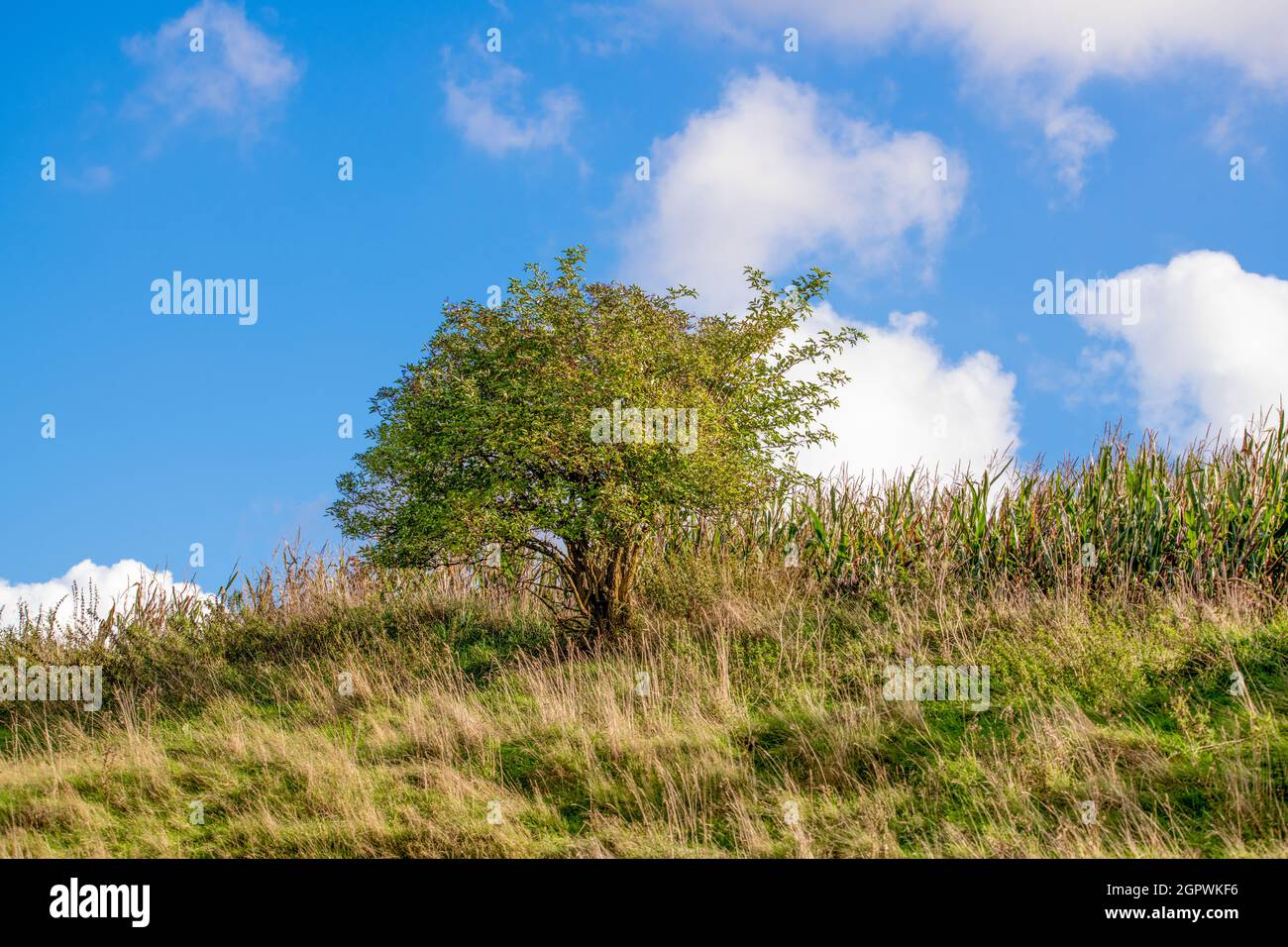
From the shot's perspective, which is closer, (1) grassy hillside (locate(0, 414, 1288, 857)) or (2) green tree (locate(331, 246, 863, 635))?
(1) grassy hillside (locate(0, 414, 1288, 857))

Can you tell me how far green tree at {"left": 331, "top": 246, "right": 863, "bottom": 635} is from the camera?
1346cm

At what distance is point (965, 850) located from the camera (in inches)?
299

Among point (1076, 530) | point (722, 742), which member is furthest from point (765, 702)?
point (1076, 530)

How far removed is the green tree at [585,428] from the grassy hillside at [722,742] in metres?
1.71

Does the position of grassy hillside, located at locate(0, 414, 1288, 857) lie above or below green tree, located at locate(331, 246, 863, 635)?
below

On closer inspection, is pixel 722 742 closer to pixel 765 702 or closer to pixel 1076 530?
pixel 765 702

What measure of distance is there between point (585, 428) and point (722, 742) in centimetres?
475

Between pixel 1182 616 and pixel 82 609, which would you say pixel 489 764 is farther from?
pixel 82 609

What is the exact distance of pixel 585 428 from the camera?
13.0m

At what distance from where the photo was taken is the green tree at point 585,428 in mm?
13461

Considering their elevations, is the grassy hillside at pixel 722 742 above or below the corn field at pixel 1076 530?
below

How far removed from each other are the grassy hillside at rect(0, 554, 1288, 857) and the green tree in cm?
171

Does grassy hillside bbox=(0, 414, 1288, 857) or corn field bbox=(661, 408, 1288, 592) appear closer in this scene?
grassy hillside bbox=(0, 414, 1288, 857)
